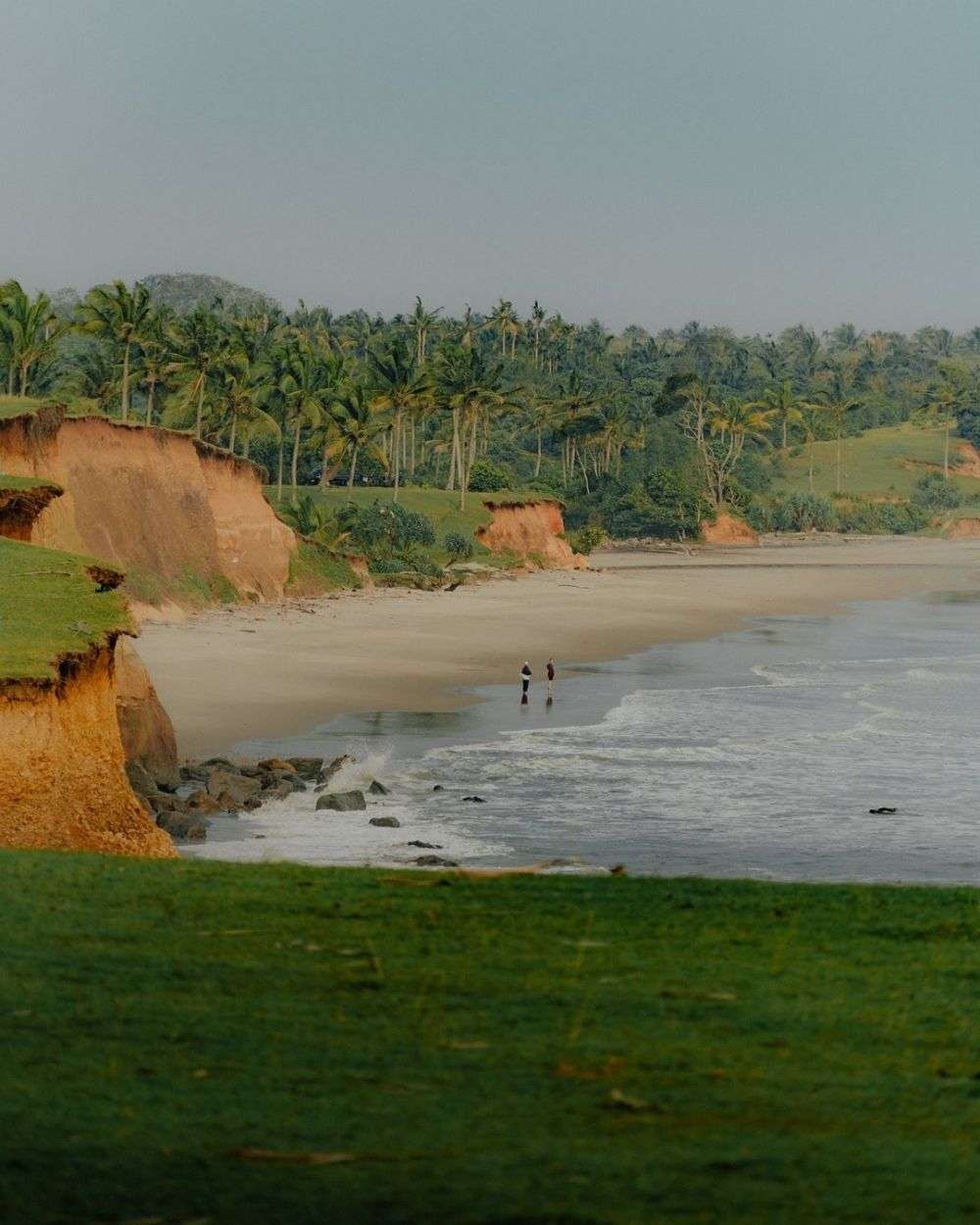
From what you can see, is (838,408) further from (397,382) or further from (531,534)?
(397,382)

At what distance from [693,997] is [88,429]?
45784mm

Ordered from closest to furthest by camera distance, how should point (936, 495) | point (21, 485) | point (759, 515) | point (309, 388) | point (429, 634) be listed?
point (21, 485) < point (429, 634) < point (309, 388) < point (759, 515) < point (936, 495)

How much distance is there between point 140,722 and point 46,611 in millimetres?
5023

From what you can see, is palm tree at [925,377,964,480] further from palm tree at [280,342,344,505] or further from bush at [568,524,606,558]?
palm tree at [280,342,344,505]

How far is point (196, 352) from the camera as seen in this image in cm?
7812

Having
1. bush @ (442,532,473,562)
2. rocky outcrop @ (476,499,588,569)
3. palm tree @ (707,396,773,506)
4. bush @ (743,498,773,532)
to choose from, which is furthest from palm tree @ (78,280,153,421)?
bush @ (743,498,773,532)

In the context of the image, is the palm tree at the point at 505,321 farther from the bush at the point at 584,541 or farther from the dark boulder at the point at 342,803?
the dark boulder at the point at 342,803

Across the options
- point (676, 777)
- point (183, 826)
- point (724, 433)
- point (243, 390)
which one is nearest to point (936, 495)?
point (724, 433)

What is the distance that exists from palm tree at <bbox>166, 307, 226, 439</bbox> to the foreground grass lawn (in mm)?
69514

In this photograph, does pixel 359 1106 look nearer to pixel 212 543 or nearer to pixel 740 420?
pixel 212 543

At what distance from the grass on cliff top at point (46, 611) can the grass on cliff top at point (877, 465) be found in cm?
12897

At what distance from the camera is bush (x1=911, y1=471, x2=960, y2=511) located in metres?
150

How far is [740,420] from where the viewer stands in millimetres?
134875

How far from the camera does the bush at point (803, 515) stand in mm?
136000
